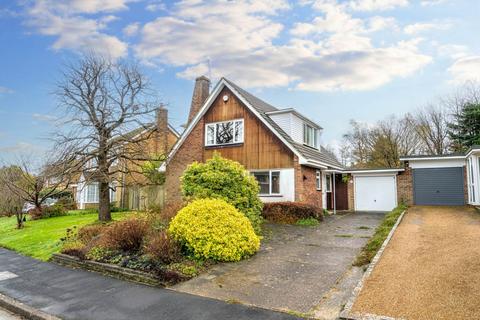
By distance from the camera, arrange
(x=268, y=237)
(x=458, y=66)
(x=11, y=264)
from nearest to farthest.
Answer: (x=11, y=264), (x=268, y=237), (x=458, y=66)

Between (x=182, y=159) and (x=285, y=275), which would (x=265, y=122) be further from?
(x=285, y=275)

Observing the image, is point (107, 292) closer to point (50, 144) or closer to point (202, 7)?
point (202, 7)

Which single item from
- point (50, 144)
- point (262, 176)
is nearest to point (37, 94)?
point (50, 144)

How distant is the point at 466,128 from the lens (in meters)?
30.3

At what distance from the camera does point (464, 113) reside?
99.7ft

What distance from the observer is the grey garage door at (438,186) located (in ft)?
64.6

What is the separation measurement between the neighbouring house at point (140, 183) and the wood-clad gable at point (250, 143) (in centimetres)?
347

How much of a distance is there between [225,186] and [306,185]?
6882 mm

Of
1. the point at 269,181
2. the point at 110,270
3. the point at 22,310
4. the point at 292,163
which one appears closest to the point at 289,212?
the point at 269,181

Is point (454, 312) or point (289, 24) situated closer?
point (454, 312)

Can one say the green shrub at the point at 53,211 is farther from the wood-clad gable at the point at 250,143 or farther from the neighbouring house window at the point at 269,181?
the neighbouring house window at the point at 269,181

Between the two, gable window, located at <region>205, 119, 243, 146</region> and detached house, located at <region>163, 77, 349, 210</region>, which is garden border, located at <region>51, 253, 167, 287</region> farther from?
gable window, located at <region>205, 119, 243, 146</region>

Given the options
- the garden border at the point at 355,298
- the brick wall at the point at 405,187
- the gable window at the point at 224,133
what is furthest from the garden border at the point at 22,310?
the brick wall at the point at 405,187

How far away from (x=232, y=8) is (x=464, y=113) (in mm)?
28330
